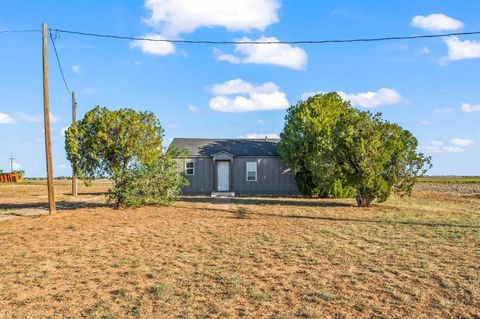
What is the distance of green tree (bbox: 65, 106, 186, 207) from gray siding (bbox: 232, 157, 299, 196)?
1261 cm

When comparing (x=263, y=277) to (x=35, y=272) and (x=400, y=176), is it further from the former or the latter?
(x=400, y=176)

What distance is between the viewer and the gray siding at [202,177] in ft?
111

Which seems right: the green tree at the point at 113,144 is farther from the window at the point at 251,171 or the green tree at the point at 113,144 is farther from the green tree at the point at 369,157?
the window at the point at 251,171

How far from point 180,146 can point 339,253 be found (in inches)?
1040

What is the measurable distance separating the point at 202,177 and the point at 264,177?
491cm

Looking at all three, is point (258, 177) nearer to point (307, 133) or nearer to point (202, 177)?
point (202, 177)

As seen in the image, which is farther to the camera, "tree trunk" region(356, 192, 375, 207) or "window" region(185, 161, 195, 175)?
"window" region(185, 161, 195, 175)

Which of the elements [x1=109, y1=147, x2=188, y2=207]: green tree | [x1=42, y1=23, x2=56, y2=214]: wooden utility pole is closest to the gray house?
[x1=109, y1=147, x2=188, y2=207]: green tree

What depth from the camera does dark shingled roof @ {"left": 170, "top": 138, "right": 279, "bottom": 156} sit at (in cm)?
3422

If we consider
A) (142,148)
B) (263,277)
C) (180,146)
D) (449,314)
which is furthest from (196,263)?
(180,146)

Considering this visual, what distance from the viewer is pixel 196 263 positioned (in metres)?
9.56

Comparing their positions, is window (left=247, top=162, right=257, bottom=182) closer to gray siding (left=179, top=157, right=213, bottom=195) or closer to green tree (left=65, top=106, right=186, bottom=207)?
gray siding (left=179, top=157, right=213, bottom=195)

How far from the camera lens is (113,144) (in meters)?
20.9

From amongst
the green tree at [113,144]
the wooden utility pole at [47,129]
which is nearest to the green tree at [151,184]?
the green tree at [113,144]
